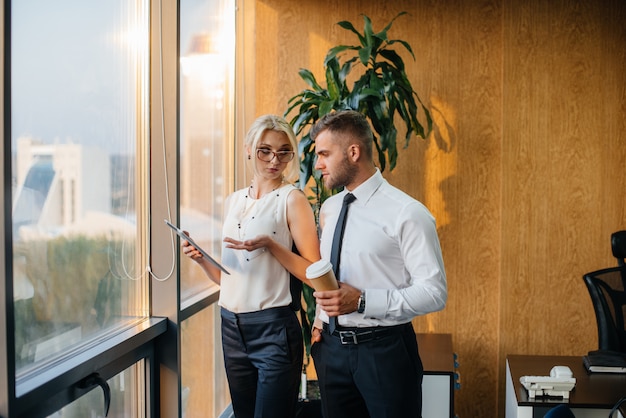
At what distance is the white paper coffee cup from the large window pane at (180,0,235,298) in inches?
51.1

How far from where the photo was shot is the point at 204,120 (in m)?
3.47

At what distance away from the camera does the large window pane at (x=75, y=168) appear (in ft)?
6.18

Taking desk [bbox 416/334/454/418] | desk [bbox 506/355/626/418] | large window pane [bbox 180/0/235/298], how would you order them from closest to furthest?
desk [bbox 506/355/626/418] → large window pane [bbox 180/0/235/298] → desk [bbox 416/334/454/418]

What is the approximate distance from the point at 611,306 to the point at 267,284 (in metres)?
2.03

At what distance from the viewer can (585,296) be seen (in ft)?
13.8

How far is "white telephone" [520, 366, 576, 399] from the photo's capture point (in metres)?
2.76

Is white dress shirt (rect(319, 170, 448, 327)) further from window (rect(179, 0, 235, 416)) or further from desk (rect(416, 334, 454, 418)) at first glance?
desk (rect(416, 334, 454, 418))

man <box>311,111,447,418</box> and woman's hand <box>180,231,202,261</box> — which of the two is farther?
woman's hand <box>180,231,202,261</box>

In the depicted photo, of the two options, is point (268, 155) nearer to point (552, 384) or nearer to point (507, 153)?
point (552, 384)

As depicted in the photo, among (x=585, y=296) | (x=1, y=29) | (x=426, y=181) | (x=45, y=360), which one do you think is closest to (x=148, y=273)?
(x=45, y=360)

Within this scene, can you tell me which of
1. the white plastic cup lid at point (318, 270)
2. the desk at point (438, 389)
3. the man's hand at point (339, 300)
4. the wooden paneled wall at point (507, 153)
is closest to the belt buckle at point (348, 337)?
the man's hand at point (339, 300)

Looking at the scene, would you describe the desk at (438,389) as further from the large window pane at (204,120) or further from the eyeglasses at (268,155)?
the eyeglasses at (268,155)

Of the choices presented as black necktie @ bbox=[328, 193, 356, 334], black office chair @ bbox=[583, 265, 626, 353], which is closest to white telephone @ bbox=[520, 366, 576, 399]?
black office chair @ bbox=[583, 265, 626, 353]

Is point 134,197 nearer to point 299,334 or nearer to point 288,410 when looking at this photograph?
point 299,334
